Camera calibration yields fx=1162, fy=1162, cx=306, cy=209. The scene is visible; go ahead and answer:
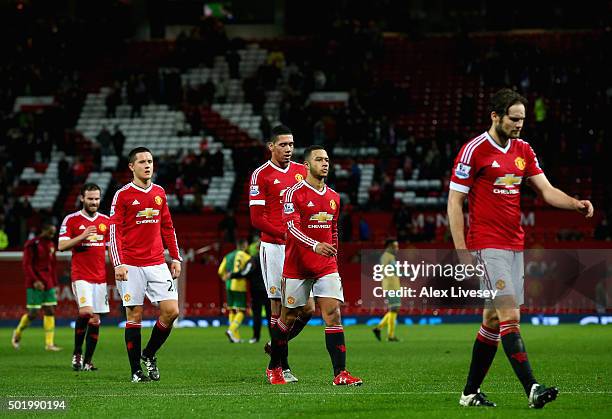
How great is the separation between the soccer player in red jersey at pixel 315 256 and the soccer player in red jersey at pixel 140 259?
177 cm

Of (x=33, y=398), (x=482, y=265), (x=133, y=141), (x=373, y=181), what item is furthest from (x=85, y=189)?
(x=133, y=141)

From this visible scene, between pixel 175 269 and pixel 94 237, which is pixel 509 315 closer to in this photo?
pixel 175 269

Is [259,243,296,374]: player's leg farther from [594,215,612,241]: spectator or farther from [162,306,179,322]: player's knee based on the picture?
[594,215,612,241]: spectator

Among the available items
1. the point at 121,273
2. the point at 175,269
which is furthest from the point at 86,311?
the point at 121,273

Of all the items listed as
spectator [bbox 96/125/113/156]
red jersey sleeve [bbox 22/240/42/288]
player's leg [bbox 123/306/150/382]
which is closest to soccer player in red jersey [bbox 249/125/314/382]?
player's leg [bbox 123/306/150/382]

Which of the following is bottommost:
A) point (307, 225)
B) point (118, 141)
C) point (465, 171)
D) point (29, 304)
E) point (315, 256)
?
point (29, 304)

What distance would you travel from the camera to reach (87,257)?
16812 mm

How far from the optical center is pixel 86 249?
1683 cm

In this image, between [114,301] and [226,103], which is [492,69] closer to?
[226,103]

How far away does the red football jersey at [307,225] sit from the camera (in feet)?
41.1

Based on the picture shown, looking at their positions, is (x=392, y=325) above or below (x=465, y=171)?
below

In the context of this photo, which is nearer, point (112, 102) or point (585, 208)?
point (585, 208)

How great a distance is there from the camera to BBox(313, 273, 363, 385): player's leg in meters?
12.3

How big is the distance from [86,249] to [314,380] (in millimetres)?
4939
